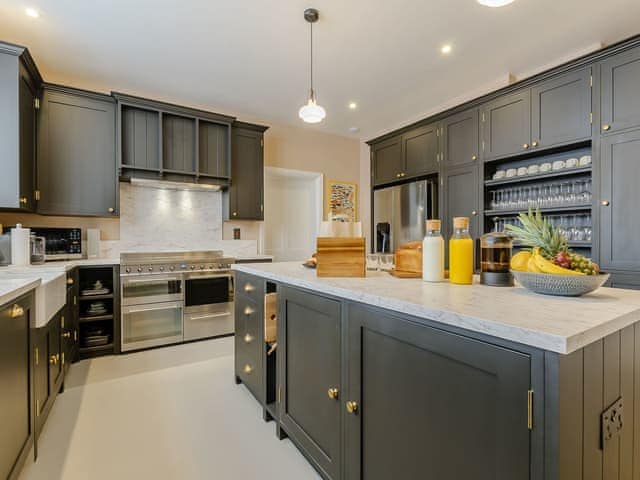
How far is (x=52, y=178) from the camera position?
10.2ft

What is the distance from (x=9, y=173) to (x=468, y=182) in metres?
4.15

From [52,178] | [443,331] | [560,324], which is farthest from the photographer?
[52,178]

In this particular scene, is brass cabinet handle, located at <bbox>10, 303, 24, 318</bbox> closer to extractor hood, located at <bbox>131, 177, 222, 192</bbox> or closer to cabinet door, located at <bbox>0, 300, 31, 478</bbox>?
cabinet door, located at <bbox>0, 300, 31, 478</bbox>

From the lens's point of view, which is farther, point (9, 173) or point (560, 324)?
point (9, 173)

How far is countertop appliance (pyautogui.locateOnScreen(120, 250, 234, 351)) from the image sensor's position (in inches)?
126

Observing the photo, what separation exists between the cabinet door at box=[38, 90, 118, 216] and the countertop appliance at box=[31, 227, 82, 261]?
0.18 m

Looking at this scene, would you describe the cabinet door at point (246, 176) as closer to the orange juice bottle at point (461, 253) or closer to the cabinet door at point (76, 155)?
the cabinet door at point (76, 155)

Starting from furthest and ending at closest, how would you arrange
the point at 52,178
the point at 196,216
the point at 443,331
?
the point at 196,216, the point at 52,178, the point at 443,331

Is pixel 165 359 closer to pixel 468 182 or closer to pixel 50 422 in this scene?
pixel 50 422

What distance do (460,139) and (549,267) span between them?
285cm

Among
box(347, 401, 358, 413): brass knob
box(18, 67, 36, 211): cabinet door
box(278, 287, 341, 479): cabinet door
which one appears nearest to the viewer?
box(347, 401, 358, 413): brass knob

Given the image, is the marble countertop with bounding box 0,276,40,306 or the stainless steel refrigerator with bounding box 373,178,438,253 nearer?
the marble countertop with bounding box 0,276,40,306

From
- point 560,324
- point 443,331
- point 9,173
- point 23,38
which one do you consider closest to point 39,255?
point 9,173

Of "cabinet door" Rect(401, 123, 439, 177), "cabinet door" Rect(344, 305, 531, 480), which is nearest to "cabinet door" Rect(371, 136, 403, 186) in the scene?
"cabinet door" Rect(401, 123, 439, 177)
